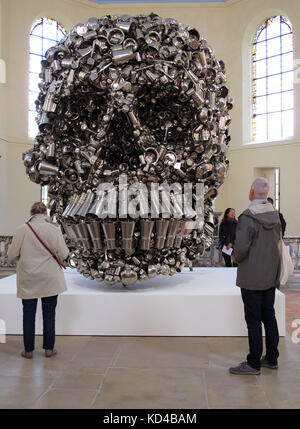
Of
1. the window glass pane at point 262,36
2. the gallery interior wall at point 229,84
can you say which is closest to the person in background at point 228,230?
the gallery interior wall at point 229,84

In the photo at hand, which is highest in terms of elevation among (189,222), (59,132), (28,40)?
(28,40)

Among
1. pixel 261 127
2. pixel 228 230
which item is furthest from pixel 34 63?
pixel 228 230

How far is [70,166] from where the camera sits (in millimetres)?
4957

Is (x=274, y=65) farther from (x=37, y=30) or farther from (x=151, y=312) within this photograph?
(x=151, y=312)

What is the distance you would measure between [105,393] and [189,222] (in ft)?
7.02

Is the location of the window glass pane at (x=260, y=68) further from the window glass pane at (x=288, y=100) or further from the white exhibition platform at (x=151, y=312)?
the white exhibition platform at (x=151, y=312)

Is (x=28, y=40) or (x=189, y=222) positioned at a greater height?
(x=28, y=40)

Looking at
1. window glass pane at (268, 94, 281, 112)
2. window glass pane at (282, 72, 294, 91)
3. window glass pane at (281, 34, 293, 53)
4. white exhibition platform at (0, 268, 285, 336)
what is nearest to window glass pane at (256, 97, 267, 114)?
window glass pane at (268, 94, 281, 112)

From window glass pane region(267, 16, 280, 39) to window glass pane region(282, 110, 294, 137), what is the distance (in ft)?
8.09

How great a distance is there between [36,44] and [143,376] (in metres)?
14.3
